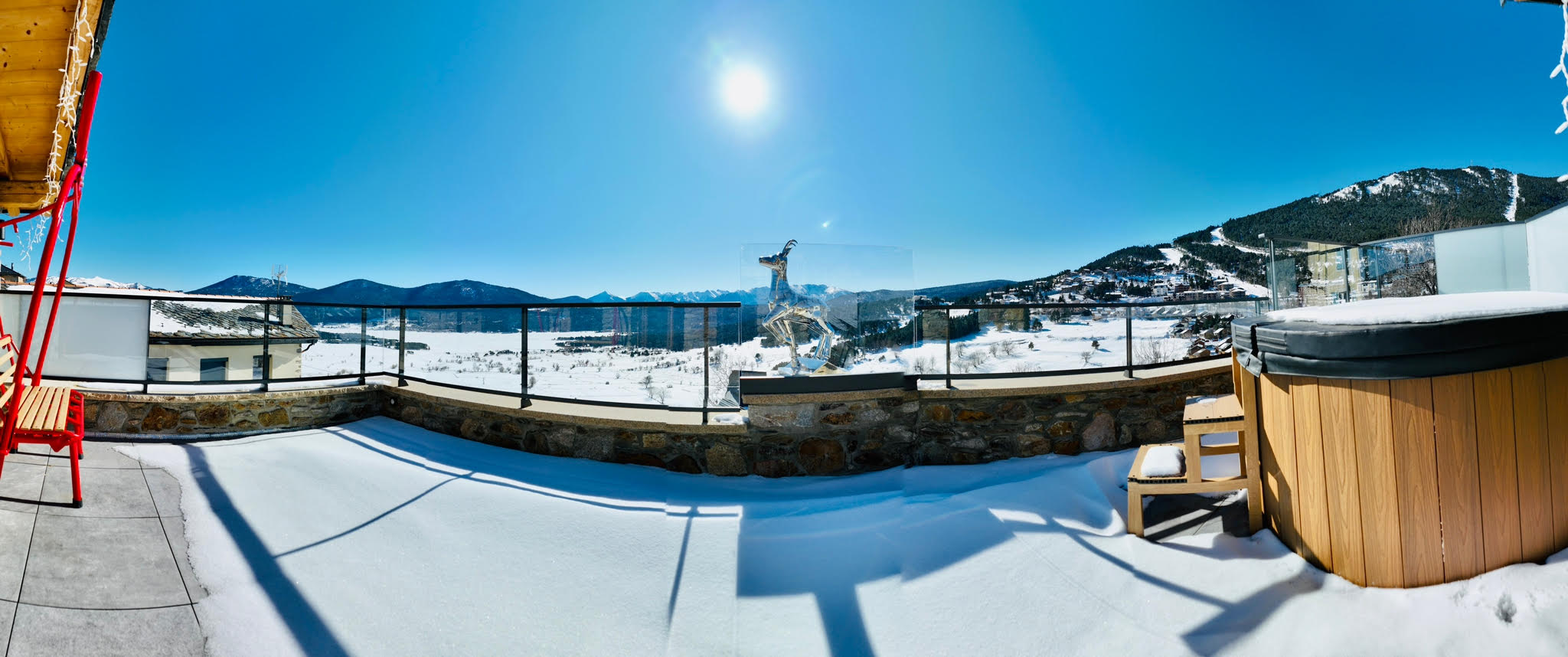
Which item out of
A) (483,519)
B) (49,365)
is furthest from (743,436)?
(49,365)

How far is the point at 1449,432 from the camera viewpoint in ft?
4.23

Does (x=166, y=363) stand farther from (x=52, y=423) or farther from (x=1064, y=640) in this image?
(x=1064, y=640)

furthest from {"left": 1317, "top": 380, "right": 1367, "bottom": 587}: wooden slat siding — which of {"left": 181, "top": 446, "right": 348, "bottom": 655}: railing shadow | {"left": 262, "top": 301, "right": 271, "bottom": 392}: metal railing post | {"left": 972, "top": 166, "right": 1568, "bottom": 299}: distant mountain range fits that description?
{"left": 972, "top": 166, "right": 1568, "bottom": 299}: distant mountain range

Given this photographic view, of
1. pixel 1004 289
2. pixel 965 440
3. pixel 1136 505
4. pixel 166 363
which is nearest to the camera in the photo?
pixel 1136 505

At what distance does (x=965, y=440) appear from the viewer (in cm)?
296

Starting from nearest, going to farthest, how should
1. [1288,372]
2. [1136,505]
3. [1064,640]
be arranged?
[1064,640] → [1288,372] → [1136,505]

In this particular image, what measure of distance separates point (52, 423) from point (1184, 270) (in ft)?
60.0

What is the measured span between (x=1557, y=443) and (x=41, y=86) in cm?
529

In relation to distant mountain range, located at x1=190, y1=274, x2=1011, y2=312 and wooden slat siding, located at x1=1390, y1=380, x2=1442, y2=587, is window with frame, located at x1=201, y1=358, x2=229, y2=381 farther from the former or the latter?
wooden slat siding, located at x1=1390, y1=380, x2=1442, y2=587

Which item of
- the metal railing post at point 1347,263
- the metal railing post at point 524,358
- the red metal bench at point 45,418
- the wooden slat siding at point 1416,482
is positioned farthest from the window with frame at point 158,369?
the metal railing post at point 1347,263

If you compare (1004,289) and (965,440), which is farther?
(1004,289)

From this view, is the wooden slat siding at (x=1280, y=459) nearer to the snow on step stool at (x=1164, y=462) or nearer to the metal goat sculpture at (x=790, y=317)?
the snow on step stool at (x=1164, y=462)

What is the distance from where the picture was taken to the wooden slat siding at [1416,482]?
130 centimetres

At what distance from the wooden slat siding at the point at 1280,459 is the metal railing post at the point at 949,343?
1423 mm
